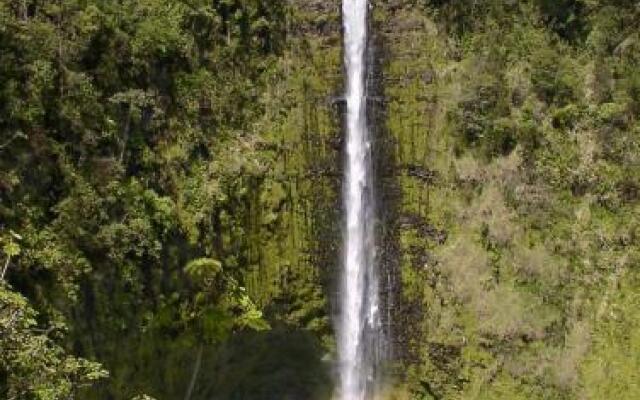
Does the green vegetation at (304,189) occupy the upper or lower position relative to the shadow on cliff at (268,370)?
upper

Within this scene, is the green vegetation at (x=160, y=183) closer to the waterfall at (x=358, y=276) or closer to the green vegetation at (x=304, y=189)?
the green vegetation at (x=304, y=189)

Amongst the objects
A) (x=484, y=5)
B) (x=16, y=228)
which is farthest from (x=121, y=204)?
(x=484, y=5)

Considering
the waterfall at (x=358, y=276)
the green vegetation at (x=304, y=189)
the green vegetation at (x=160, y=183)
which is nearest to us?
the green vegetation at (x=160, y=183)

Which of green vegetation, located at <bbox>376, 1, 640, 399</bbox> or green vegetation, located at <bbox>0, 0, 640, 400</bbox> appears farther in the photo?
green vegetation, located at <bbox>376, 1, 640, 399</bbox>

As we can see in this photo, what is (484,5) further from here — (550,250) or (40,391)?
(40,391)

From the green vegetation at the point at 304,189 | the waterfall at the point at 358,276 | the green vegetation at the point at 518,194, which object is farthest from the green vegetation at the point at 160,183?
the green vegetation at the point at 518,194

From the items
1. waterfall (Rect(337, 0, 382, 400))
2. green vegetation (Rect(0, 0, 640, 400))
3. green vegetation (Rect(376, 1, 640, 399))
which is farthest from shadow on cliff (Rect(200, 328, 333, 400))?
green vegetation (Rect(376, 1, 640, 399))

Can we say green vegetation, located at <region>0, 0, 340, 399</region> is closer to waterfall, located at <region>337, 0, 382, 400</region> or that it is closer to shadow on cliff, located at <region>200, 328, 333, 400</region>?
shadow on cliff, located at <region>200, 328, 333, 400</region>
